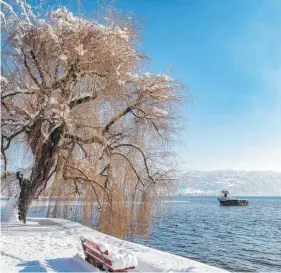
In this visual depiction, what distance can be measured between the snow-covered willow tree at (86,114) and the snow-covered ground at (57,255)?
2108 mm

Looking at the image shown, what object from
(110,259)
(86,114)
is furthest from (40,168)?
(110,259)

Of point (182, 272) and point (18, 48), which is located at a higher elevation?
point (18, 48)

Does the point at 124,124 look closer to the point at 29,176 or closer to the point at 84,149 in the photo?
the point at 84,149

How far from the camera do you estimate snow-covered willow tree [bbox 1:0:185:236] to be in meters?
9.60

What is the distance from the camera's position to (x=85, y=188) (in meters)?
12.0

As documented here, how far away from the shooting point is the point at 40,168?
430 inches

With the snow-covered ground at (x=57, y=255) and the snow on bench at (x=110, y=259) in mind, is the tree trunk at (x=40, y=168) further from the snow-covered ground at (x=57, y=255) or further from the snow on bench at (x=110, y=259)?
the snow on bench at (x=110, y=259)

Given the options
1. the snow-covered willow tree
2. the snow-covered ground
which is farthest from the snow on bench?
the snow-covered willow tree

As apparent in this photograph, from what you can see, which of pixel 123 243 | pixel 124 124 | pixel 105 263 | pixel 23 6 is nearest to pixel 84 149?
pixel 124 124

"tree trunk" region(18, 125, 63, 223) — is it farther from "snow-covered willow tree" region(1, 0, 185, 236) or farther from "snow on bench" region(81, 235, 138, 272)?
"snow on bench" region(81, 235, 138, 272)

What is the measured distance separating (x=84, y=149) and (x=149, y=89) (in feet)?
9.04

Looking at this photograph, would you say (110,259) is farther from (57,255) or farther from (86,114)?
→ (86,114)

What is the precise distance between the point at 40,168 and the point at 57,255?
4.41 m

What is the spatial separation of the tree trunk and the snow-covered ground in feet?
5.33
